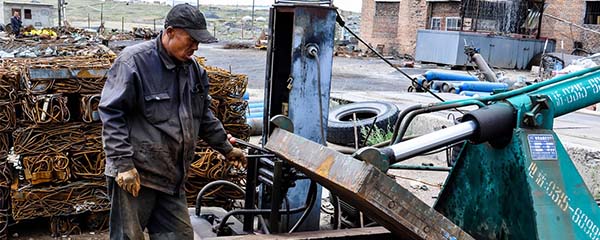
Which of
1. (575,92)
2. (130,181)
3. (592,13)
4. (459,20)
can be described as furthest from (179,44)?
(459,20)

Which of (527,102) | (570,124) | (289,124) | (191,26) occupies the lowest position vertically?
(570,124)

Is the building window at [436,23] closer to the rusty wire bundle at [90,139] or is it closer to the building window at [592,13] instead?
the building window at [592,13]

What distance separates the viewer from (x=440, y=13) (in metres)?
31.8

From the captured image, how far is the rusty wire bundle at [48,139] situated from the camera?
518 cm

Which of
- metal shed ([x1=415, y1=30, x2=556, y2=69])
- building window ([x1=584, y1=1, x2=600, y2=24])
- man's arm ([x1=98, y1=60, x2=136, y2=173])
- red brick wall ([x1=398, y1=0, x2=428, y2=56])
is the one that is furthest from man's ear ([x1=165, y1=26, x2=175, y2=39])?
red brick wall ([x1=398, y1=0, x2=428, y2=56])

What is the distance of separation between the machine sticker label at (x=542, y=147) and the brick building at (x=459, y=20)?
25131 millimetres

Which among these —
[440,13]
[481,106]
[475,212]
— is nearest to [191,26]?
[481,106]

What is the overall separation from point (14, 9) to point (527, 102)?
42565 mm

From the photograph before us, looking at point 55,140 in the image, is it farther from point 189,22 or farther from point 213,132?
point 189,22

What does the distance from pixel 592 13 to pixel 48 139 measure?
84.7ft

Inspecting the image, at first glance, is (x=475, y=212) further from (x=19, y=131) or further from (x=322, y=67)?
(x=19, y=131)

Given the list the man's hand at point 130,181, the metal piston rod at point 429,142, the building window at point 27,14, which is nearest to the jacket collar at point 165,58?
the man's hand at point 130,181

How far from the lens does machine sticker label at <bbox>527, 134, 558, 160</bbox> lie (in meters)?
3.01

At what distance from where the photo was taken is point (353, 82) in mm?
20156
